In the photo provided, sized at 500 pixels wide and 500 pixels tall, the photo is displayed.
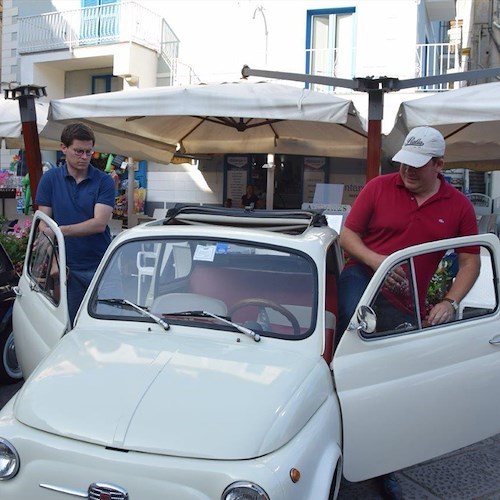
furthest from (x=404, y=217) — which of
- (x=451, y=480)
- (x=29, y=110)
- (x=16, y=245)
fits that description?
(x=16, y=245)

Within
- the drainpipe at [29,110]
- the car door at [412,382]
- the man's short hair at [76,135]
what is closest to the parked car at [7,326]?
the drainpipe at [29,110]

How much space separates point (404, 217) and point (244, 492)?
2.06 meters

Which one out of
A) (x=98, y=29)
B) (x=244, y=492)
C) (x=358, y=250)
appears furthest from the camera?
(x=98, y=29)

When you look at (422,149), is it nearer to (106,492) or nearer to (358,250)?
(358,250)

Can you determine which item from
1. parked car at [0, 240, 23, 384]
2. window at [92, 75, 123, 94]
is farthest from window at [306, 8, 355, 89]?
parked car at [0, 240, 23, 384]

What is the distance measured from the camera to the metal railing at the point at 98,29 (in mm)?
15703

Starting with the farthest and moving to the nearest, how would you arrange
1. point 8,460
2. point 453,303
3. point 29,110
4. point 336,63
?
point 336,63 < point 29,110 < point 453,303 < point 8,460

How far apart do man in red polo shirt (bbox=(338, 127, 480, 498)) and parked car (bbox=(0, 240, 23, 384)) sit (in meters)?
2.97

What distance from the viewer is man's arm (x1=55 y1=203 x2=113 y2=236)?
4059 mm

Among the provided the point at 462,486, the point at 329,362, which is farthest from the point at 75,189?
the point at 462,486

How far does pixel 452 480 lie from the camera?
4012 mm

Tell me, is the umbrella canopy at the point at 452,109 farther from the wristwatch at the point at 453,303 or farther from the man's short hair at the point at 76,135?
the man's short hair at the point at 76,135

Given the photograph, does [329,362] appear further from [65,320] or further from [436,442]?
[65,320]

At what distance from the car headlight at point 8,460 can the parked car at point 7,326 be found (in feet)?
9.29
